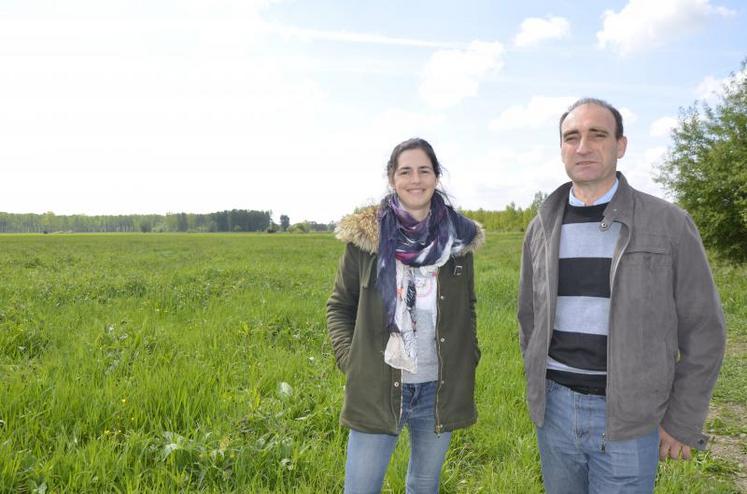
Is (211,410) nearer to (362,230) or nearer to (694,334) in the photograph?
(362,230)

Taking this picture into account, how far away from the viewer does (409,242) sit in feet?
8.96

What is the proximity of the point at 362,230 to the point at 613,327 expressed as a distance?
1336 millimetres

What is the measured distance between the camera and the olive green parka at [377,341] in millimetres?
2611

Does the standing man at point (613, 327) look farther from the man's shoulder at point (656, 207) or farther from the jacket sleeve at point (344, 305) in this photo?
the jacket sleeve at point (344, 305)

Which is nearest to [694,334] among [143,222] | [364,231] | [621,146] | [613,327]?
[613,327]

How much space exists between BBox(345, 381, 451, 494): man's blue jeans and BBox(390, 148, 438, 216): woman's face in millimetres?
1018

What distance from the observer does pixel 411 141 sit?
8.93 ft

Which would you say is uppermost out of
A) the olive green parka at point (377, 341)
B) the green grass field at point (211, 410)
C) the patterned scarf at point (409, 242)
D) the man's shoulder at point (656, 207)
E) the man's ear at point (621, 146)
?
the man's ear at point (621, 146)

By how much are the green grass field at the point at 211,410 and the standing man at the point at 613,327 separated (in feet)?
5.08

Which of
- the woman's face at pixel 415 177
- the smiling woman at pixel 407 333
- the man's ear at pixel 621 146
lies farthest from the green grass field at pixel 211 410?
the man's ear at pixel 621 146

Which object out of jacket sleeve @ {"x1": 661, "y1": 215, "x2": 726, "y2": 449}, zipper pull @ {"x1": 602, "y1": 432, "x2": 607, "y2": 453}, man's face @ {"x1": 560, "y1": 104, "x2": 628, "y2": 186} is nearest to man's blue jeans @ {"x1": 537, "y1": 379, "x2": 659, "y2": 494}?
zipper pull @ {"x1": 602, "y1": 432, "x2": 607, "y2": 453}

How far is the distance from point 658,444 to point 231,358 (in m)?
4.81

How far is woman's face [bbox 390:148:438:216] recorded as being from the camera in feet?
8.72

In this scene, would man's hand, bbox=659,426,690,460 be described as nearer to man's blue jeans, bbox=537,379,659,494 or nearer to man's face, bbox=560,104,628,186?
man's blue jeans, bbox=537,379,659,494
